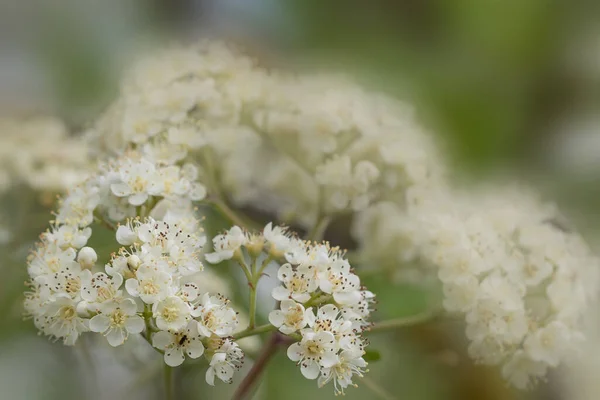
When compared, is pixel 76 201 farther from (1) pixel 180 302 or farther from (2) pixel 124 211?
(1) pixel 180 302

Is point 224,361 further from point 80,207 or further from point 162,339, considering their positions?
point 80,207

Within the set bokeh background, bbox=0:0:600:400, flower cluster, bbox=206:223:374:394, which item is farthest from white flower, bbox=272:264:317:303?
bokeh background, bbox=0:0:600:400

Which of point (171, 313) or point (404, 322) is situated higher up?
point (404, 322)

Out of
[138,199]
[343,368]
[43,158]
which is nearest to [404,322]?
[343,368]

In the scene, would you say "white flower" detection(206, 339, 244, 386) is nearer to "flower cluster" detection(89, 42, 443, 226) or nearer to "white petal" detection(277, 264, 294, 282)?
"white petal" detection(277, 264, 294, 282)

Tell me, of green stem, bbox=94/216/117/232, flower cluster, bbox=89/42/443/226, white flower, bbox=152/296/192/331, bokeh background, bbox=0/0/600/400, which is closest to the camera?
white flower, bbox=152/296/192/331

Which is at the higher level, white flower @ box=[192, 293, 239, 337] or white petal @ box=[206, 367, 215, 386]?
white flower @ box=[192, 293, 239, 337]

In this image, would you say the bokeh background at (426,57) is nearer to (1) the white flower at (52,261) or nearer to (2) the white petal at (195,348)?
(1) the white flower at (52,261)

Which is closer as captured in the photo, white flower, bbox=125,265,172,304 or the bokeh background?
white flower, bbox=125,265,172,304
